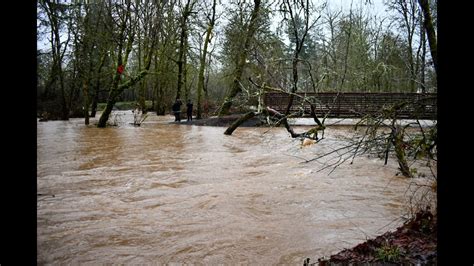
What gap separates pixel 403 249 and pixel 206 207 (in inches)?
140

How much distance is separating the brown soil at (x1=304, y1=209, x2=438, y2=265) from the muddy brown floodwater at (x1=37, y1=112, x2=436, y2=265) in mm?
654

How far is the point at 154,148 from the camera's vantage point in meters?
13.9

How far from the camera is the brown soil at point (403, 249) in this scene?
3377 millimetres

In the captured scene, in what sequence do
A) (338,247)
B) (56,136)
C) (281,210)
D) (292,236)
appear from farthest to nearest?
(56,136) < (281,210) < (292,236) < (338,247)

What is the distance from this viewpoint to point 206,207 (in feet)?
21.3

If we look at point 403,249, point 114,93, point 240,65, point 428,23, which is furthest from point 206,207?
point 240,65

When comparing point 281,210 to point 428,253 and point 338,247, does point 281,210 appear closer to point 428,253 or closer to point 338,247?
point 338,247

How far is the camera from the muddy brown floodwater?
15.1ft

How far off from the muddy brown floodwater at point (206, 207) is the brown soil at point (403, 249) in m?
0.65

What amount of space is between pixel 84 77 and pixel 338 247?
23.1 m

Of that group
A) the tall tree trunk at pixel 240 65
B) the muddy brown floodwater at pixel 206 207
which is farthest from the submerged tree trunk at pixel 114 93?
the muddy brown floodwater at pixel 206 207

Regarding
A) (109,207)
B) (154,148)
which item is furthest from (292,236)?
(154,148)

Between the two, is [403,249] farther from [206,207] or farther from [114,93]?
[114,93]

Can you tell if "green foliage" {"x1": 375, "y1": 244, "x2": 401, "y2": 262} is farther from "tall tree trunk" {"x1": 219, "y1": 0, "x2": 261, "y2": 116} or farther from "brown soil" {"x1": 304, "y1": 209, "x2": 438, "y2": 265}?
"tall tree trunk" {"x1": 219, "y1": 0, "x2": 261, "y2": 116}
